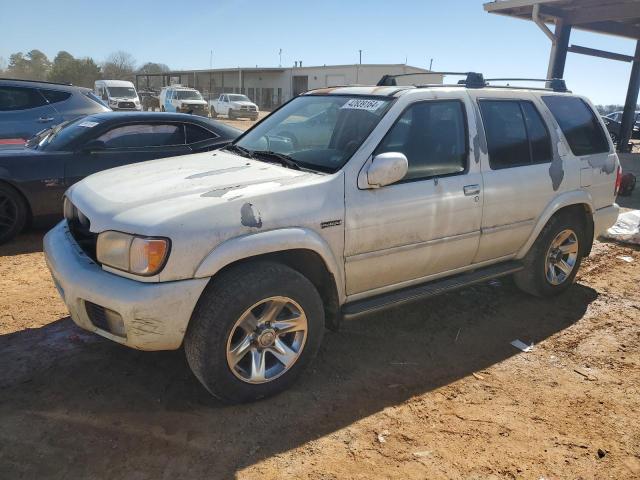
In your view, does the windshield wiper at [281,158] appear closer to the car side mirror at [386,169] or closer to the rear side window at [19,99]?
the car side mirror at [386,169]

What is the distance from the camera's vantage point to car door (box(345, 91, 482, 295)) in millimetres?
3219

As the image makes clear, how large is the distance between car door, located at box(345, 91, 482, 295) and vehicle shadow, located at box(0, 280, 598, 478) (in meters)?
0.57

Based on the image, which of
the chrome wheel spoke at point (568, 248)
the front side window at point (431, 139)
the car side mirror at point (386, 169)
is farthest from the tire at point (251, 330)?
the chrome wheel spoke at point (568, 248)

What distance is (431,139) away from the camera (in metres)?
3.62

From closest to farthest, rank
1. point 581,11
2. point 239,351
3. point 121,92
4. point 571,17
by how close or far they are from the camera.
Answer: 1. point 239,351
2. point 581,11
3. point 571,17
4. point 121,92

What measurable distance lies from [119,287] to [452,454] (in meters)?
1.91

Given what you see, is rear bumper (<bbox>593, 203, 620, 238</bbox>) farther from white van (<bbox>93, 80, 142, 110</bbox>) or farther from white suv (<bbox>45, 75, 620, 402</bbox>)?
white van (<bbox>93, 80, 142, 110</bbox>)

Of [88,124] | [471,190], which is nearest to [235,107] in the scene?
[88,124]

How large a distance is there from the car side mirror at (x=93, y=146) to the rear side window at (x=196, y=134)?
1.05 meters

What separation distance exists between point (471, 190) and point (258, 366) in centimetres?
196

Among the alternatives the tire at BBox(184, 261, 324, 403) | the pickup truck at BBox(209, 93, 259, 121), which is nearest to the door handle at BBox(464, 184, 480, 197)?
the tire at BBox(184, 261, 324, 403)

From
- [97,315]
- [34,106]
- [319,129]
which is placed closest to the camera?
[97,315]

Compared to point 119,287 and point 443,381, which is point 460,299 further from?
point 119,287

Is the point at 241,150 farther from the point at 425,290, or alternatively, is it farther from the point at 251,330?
the point at 425,290
